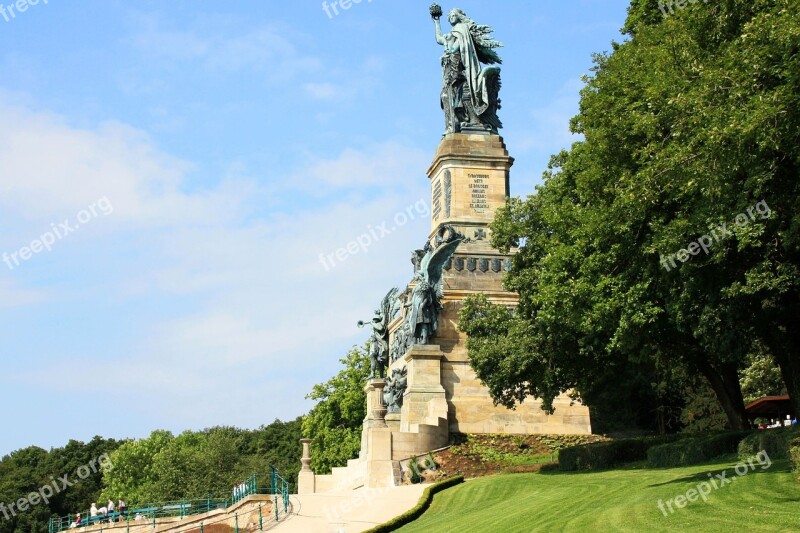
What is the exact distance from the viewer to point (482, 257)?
41.3 meters

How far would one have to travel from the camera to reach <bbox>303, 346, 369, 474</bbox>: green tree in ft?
197

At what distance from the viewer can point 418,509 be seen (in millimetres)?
26812

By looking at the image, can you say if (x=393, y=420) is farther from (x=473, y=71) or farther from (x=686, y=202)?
(x=686, y=202)

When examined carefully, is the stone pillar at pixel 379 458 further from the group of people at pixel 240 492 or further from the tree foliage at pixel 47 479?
the tree foliage at pixel 47 479

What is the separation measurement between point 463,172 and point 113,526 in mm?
21070

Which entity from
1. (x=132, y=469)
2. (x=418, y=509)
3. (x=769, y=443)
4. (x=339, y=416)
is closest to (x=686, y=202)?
(x=769, y=443)

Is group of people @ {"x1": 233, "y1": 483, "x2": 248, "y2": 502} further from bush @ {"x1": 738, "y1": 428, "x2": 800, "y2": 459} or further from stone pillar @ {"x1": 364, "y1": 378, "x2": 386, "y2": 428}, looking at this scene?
bush @ {"x1": 738, "y1": 428, "x2": 800, "y2": 459}

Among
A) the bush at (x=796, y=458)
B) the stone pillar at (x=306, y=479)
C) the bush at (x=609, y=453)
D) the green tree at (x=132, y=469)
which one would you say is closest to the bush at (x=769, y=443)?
the bush at (x=796, y=458)

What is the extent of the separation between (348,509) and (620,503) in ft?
38.5

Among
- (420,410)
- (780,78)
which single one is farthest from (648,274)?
(420,410)

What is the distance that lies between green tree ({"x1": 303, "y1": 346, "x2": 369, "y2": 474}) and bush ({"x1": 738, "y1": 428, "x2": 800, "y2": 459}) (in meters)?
37.4

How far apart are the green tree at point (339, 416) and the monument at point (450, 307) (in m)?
16.6

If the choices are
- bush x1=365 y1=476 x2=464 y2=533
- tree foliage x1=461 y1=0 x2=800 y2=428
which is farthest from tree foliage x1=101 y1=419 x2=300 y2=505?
tree foliage x1=461 y1=0 x2=800 y2=428

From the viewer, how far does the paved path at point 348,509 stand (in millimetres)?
27641
